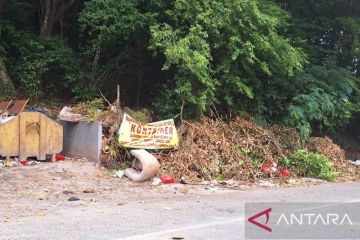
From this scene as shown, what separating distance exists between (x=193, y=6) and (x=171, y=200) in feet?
22.7

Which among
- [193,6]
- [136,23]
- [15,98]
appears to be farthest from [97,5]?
[15,98]

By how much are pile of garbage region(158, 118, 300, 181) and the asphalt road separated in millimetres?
2230

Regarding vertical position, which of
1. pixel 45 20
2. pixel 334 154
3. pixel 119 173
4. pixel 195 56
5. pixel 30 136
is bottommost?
pixel 119 173

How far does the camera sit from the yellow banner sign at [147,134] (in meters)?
12.9

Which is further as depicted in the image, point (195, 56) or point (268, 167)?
point (268, 167)

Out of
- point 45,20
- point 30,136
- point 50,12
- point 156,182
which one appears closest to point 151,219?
point 156,182

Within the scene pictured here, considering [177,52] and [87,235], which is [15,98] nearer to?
[177,52]

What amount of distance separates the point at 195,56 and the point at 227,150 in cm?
288

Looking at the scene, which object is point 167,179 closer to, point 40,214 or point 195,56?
point 195,56

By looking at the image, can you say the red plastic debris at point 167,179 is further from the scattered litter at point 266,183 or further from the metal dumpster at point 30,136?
the metal dumpster at point 30,136

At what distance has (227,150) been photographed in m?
13.6

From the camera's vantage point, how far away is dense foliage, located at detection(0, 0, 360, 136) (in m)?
14.1

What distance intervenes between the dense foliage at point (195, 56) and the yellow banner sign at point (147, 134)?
1077mm

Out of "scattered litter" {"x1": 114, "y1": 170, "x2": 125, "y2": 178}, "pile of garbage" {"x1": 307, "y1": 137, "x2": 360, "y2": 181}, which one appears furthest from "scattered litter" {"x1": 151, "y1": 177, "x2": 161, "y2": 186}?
"pile of garbage" {"x1": 307, "y1": 137, "x2": 360, "y2": 181}
